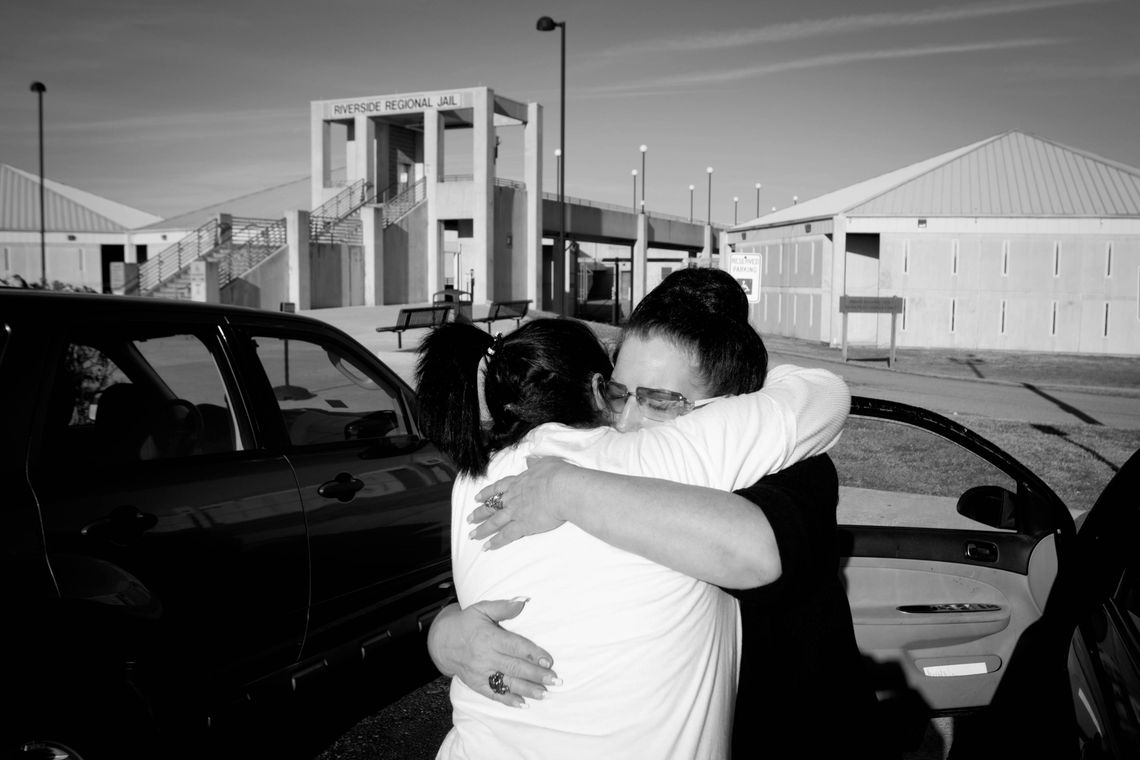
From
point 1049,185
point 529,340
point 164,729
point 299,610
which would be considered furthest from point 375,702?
point 1049,185

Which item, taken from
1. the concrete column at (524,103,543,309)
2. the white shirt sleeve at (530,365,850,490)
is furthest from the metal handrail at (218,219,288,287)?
the white shirt sleeve at (530,365,850,490)

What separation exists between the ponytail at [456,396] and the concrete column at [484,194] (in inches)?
1471

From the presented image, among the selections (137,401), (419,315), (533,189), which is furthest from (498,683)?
(533,189)

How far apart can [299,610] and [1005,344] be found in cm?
3126

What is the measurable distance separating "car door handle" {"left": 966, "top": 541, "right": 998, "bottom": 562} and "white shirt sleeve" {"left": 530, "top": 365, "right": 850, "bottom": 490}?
78.2 inches

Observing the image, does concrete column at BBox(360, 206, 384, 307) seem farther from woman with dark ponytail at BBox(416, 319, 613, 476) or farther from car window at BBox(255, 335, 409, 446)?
woman with dark ponytail at BBox(416, 319, 613, 476)

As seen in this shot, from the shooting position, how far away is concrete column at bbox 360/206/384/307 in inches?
1491

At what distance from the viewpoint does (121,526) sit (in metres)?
3.08

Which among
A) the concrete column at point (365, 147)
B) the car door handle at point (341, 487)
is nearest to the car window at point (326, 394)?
the car door handle at point (341, 487)

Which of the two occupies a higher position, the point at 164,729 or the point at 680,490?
the point at 680,490

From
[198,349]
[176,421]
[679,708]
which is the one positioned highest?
[198,349]

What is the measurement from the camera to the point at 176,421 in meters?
3.65

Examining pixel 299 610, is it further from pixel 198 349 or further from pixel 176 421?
pixel 198 349

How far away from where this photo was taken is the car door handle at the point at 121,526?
299cm
